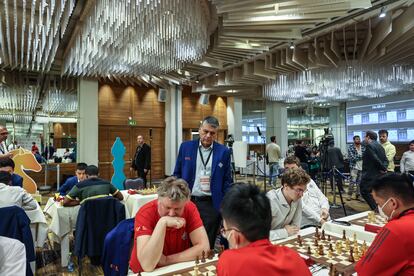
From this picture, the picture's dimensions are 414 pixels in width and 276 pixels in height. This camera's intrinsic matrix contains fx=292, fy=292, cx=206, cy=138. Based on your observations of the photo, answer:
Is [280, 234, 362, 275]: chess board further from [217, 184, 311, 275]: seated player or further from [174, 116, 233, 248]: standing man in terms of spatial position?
[174, 116, 233, 248]: standing man

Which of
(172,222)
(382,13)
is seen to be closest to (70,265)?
(172,222)

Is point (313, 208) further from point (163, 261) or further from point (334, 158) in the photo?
point (334, 158)

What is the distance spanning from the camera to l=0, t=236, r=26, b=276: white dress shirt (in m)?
1.51

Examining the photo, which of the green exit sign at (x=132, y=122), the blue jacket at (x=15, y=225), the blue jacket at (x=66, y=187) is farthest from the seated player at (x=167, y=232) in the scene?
the green exit sign at (x=132, y=122)

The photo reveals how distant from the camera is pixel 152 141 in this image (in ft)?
33.6

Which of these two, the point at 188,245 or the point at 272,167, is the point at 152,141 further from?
the point at 188,245

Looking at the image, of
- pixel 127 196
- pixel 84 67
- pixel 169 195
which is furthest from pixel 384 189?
Answer: pixel 84 67

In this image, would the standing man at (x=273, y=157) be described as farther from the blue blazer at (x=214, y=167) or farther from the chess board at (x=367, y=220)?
the blue blazer at (x=214, y=167)

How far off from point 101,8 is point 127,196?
2.79 meters

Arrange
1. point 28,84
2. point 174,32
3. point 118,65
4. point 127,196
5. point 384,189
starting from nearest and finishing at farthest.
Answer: point 384,189 → point 127,196 → point 174,32 → point 118,65 → point 28,84

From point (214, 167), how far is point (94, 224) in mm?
1383

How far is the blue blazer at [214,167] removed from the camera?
259 cm

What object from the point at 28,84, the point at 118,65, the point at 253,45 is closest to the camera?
the point at 253,45

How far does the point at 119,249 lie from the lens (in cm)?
172
